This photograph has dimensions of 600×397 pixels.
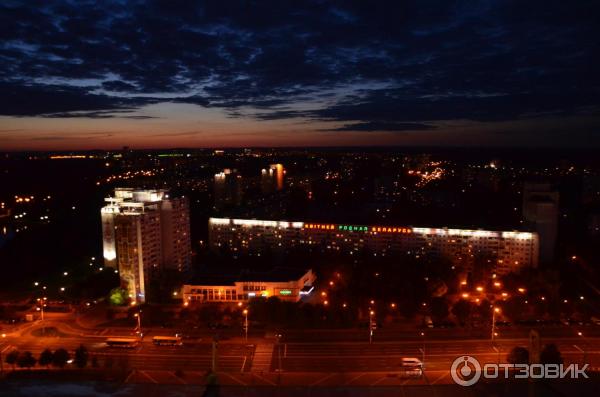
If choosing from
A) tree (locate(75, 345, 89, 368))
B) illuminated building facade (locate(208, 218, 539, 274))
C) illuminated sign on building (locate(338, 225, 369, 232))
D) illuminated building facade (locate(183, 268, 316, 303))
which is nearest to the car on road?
illuminated building facade (locate(183, 268, 316, 303))

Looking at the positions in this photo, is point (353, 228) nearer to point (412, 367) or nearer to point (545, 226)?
point (545, 226)

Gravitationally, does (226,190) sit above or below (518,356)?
above

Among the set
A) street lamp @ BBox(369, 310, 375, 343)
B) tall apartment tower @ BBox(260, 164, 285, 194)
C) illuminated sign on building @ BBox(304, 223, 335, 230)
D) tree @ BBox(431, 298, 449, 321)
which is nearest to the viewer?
street lamp @ BBox(369, 310, 375, 343)

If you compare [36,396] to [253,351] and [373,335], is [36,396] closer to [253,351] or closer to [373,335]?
[253,351]

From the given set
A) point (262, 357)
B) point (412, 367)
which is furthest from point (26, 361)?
point (412, 367)

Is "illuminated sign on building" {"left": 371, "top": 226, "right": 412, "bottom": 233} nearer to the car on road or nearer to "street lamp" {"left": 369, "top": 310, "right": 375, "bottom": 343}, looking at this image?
"street lamp" {"left": 369, "top": 310, "right": 375, "bottom": 343}

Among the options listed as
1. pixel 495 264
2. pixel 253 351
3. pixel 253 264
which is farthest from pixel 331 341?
pixel 495 264
